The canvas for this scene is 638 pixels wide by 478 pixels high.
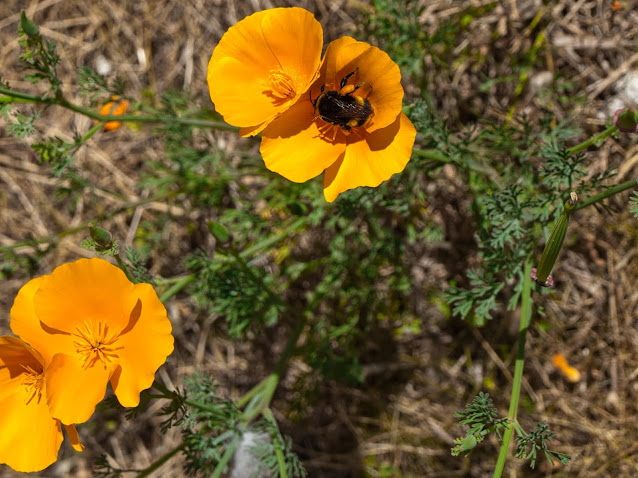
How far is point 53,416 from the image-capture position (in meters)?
1.78

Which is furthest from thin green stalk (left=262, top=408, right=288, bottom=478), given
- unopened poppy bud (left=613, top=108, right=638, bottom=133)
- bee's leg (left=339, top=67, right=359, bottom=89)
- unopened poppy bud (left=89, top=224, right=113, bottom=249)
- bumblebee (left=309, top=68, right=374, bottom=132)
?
unopened poppy bud (left=613, top=108, right=638, bottom=133)

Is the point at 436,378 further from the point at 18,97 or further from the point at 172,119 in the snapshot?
the point at 18,97

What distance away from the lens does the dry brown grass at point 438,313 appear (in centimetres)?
316

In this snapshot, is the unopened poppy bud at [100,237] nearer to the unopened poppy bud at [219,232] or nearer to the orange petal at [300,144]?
the unopened poppy bud at [219,232]

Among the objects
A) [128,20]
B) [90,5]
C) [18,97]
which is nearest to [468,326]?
[18,97]

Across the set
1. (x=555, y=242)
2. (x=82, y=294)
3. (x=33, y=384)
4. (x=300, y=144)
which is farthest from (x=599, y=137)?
(x=33, y=384)

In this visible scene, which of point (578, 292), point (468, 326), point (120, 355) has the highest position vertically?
point (120, 355)

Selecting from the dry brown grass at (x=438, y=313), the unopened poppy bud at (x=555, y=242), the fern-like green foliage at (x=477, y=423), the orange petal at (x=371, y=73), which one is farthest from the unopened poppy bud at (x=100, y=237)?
the dry brown grass at (x=438, y=313)

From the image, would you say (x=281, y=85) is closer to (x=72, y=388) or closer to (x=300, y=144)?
(x=300, y=144)

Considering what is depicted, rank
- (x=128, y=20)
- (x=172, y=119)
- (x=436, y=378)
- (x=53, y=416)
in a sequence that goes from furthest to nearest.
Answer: (x=128, y=20)
(x=436, y=378)
(x=172, y=119)
(x=53, y=416)

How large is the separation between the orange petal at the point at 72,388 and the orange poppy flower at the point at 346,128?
94 cm

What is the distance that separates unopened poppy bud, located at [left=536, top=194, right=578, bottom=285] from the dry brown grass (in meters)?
1.46

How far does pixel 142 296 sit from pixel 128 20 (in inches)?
111

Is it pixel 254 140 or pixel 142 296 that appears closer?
pixel 142 296
